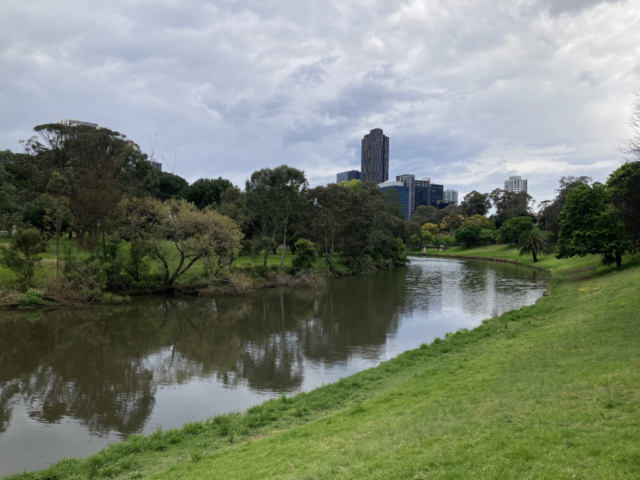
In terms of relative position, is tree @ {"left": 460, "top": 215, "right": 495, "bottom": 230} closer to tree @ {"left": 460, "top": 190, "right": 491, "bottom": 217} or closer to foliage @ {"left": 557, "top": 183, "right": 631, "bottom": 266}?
tree @ {"left": 460, "top": 190, "right": 491, "bottom": 217}

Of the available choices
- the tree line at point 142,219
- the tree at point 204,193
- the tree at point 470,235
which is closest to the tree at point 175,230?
the tree line at point 142,219

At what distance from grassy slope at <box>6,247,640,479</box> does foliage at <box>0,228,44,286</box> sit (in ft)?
75.1

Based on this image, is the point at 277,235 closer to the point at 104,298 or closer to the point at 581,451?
the point at 104,298

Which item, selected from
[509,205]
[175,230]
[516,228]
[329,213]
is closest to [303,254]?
[329,213]

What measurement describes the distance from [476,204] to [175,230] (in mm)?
112871

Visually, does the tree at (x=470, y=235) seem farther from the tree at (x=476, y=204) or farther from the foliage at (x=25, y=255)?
the foliage at (x=25, y=255)

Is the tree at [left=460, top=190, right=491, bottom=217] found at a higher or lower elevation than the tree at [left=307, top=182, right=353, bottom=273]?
higher

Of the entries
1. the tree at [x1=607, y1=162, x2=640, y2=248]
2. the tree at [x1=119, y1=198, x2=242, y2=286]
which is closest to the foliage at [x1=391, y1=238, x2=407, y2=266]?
the tree at [x1=607, y1=162, x2=640, y2=248]

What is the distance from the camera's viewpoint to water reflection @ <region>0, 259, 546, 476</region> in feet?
38.5

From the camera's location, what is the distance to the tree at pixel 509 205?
10775 cm

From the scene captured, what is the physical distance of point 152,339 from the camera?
20.9m

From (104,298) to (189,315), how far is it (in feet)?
22.4

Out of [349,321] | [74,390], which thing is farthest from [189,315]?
[74,390]

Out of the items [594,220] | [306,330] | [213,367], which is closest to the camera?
[213,367]
